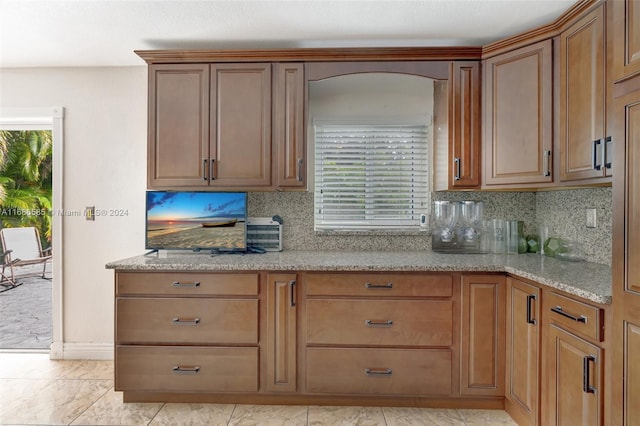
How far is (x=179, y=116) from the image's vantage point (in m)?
2.54

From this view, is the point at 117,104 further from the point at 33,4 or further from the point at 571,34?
the point at 571,34

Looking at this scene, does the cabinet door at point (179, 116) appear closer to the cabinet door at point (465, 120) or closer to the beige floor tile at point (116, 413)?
the beige floor tile at point (116, 413)

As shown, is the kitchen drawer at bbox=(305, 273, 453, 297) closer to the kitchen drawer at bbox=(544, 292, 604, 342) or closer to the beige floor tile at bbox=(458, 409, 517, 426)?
the kitchen drawer at bbox=(544, 292, 604, 342)

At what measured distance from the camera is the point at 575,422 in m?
1.60

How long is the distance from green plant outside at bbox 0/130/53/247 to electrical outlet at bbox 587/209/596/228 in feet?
13.5

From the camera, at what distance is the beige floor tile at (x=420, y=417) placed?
215 cm

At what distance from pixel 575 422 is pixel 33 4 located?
140 inches

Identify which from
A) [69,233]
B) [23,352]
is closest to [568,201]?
[69,233]

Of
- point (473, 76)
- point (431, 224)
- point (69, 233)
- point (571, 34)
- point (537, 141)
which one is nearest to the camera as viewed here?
point (571, 34)

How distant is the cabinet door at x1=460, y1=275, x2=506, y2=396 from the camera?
220 centimetres

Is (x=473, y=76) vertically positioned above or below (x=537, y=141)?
above

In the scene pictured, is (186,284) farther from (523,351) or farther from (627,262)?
(627,262)

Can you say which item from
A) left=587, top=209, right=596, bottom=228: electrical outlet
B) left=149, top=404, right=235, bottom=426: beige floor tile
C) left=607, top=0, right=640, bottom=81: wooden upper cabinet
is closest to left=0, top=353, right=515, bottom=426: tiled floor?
left=149, top=404, right=235, bottom=426: beige floor tile

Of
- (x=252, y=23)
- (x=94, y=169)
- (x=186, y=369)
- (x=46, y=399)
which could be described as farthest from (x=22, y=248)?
(x=252, y=23)
